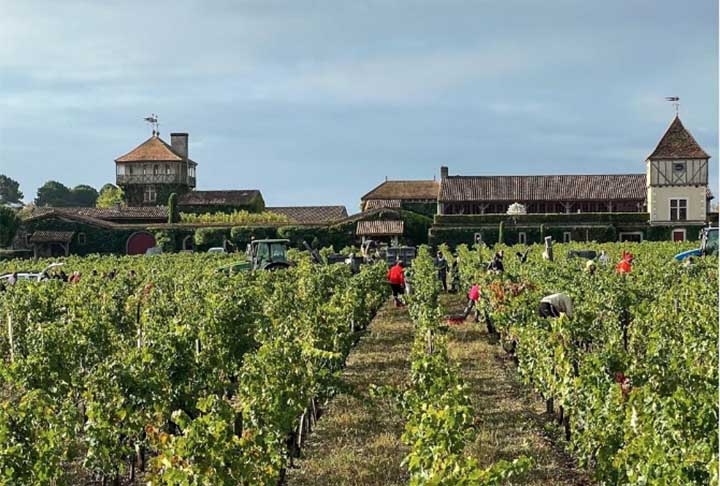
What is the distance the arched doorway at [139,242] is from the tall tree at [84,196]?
62.2 m

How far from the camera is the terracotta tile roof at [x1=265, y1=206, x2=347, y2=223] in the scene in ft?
213

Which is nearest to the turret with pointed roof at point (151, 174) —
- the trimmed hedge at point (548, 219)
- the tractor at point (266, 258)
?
the trimmed hedge at point (548, 219)

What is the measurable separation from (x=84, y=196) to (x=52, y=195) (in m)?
5.19

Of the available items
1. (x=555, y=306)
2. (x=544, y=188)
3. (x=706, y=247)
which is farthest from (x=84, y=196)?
(x=555, y=306)

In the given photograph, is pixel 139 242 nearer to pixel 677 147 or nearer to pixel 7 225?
pixel 7 225

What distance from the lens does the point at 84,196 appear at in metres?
118

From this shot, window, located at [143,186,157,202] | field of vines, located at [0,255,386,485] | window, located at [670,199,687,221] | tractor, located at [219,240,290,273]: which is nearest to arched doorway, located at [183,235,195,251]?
window, located at [143,186,157,202]

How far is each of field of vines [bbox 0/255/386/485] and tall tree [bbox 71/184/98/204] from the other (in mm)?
104785

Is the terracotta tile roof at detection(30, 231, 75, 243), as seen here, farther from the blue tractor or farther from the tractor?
the blue tractor

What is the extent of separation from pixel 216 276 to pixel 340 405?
10.2m

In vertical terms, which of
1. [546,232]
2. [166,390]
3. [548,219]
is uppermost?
[548,219]

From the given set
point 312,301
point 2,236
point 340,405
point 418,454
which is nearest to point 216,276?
point 312,301

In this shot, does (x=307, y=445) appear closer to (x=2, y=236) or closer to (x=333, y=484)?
(x=333, y=484)

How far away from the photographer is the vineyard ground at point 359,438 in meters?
9.01
